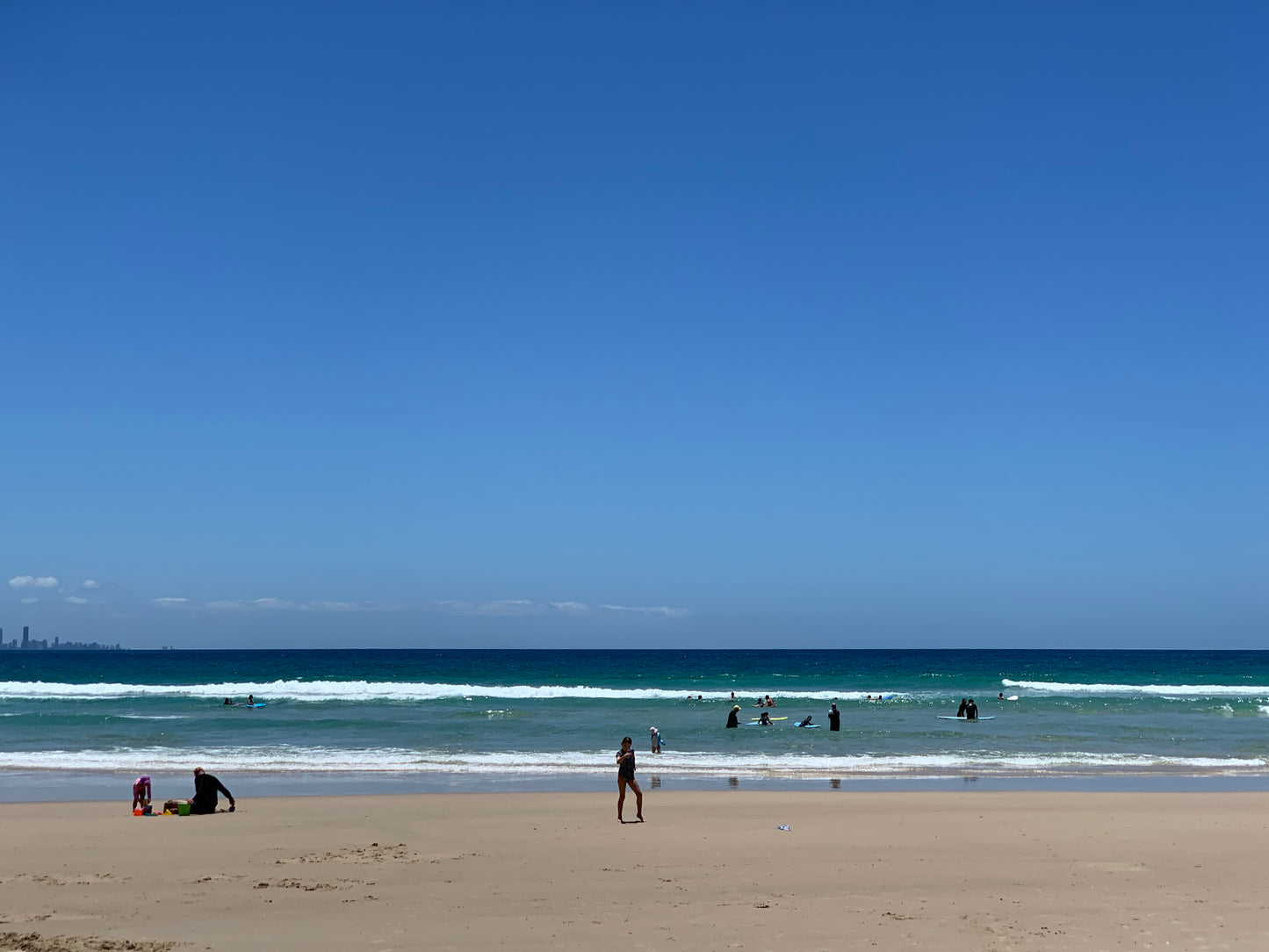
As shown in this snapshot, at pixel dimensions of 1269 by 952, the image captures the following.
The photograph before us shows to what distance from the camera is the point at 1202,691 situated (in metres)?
67.0

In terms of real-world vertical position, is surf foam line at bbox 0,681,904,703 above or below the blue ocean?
Answer: below

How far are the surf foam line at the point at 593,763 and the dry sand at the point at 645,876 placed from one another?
5518mm

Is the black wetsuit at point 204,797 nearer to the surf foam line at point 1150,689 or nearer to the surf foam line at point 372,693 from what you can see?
the surf foam line at point 372,693

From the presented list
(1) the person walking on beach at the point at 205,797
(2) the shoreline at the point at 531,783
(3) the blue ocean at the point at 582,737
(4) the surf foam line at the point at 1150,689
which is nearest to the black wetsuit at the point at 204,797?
(1) the person walking on beach at the point at 205,797

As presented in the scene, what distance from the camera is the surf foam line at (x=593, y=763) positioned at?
23750 millimetres

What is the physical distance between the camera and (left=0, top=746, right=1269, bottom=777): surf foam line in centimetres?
2375

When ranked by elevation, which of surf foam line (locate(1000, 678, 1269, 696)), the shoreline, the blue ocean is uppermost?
the shoreline

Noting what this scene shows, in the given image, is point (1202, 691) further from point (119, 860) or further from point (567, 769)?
point (119, 860)

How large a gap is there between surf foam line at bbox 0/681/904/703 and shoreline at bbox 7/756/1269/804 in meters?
26.3

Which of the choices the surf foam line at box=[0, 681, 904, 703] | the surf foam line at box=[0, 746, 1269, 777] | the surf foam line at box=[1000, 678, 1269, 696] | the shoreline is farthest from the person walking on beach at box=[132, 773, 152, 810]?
the surf foam line at box=[1000, 678, 1269, 696]

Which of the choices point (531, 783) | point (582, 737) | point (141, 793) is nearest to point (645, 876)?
point (531, 783)

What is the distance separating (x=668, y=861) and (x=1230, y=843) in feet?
27.4

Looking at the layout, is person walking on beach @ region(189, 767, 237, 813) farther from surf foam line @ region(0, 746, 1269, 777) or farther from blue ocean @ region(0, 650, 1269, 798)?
surf foam line @ region(0, 746, 1269, 777)

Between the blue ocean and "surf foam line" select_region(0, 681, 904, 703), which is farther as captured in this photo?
"surf foam line" select_region(0, 681, 904, 703)
